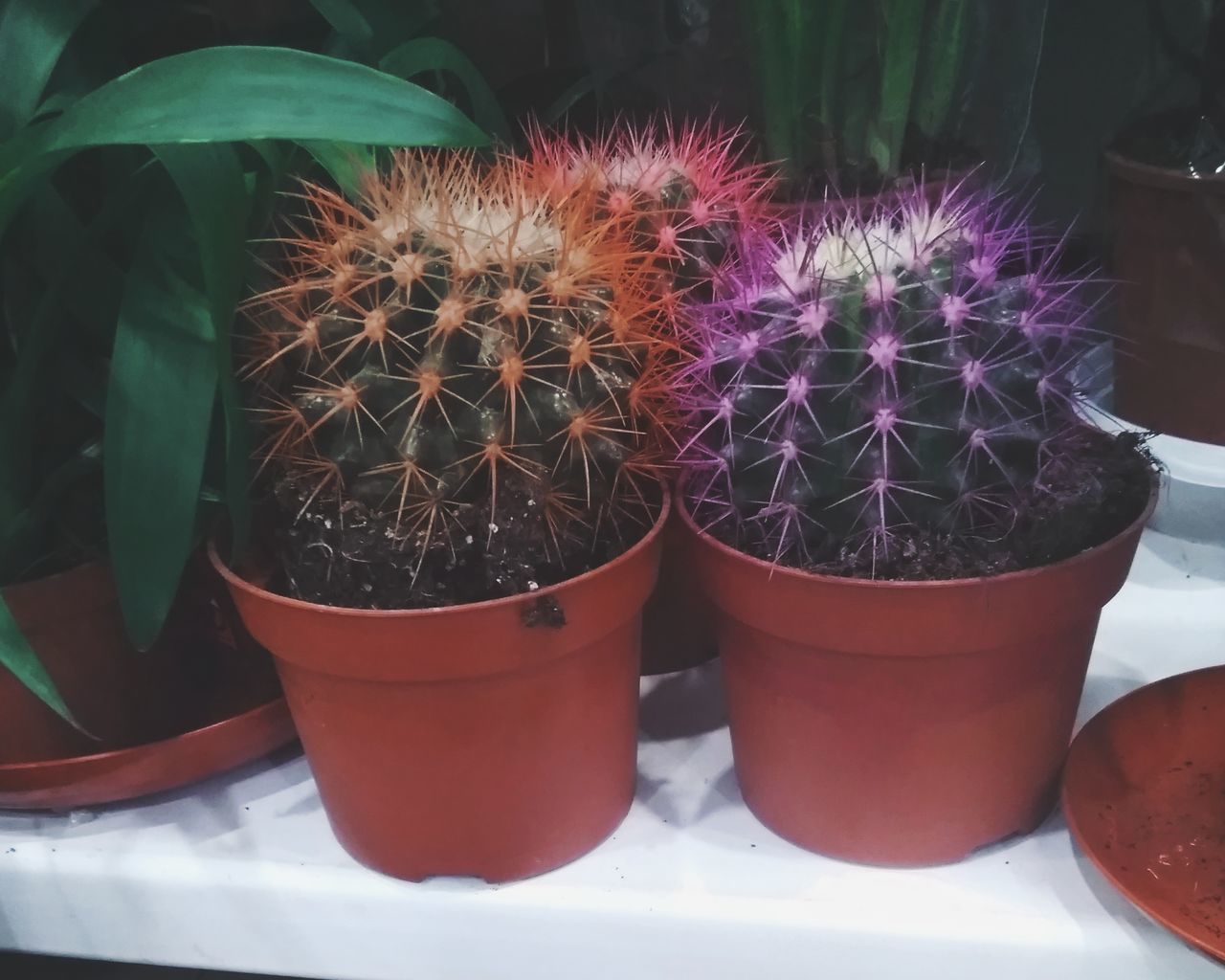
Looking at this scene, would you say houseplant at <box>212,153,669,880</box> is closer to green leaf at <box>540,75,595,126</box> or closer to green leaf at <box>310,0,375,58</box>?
green leaf at <box>310,0,375,58</box>

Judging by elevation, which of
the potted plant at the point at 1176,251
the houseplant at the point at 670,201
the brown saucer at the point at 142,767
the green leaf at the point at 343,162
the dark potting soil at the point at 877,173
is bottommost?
the brown saucer at the point at 142,767

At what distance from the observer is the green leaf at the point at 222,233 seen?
44 cm

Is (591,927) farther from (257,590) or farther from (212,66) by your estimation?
(212,66)

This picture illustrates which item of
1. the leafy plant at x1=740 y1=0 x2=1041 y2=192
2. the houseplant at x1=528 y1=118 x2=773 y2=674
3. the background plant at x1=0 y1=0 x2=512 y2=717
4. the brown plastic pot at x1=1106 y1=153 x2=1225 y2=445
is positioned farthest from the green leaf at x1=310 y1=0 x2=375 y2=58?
the brown plastic pot at x1=1106 y1=153 x2=1225 y2=445

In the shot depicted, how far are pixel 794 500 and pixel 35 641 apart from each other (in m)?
0.38

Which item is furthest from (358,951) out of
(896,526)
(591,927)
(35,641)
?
(896,526)

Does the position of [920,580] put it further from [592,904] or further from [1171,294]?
[1171,294]

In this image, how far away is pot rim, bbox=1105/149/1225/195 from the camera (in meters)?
0.71

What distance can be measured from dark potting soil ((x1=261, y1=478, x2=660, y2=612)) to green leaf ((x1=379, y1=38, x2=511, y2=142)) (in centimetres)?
23

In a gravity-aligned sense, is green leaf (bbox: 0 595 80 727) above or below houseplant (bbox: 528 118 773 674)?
below

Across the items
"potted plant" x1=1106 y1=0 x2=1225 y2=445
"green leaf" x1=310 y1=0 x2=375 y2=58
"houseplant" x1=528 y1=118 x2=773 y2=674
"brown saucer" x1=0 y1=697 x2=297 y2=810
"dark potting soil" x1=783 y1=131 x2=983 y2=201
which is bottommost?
"brown saucer" x1=0 y1=697 x2=297 y2=810

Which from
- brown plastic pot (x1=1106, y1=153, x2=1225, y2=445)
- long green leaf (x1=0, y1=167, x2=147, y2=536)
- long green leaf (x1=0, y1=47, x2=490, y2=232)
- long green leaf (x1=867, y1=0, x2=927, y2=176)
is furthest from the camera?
brown plastic pot (x1=1106, y1=153, x2=1225, y2=445)

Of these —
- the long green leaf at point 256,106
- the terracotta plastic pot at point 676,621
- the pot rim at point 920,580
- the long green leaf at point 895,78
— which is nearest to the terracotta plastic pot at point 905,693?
the pot rim at point 920,580

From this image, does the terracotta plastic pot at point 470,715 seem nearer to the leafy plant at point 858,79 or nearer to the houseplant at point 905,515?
the houseplant at point 905,515
